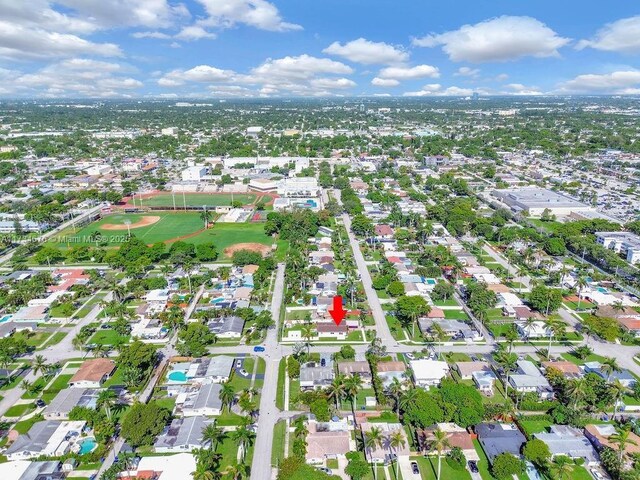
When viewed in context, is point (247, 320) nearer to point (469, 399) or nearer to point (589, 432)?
point (469, 399)

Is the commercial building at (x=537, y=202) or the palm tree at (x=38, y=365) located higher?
the commercial building at (x=537, y=202)

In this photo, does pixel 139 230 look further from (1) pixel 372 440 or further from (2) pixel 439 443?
(2) pixel 439 443

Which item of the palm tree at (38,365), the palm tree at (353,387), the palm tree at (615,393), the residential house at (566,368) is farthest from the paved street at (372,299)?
the palm tree at (38,365)

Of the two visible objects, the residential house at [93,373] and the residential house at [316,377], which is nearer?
the residential house at [316,377]

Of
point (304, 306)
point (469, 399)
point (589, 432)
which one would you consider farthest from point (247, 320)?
point (589, 432)

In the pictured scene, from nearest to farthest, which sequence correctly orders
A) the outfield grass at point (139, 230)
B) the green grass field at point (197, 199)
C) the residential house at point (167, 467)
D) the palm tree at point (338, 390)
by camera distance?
the residential house at point (167, 467) < the palm tree at point (338, 390) < the outfield grass at point (139, 230) < the green grass field at point (197, 199)

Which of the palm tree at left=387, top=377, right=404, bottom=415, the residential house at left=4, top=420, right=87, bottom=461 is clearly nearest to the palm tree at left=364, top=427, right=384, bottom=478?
the palm tree at left=387, top=377, right=404, bottom=415

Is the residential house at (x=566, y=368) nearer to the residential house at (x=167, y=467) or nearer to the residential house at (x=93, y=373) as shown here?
the residential house at (x=167, y=467)

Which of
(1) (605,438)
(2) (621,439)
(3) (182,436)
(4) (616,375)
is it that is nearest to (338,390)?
(3) (182,436)
